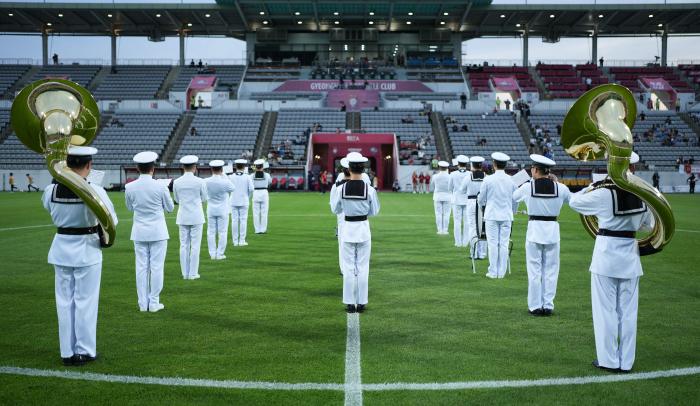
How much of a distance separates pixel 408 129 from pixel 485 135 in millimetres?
6251

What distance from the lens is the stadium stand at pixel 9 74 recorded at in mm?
56469

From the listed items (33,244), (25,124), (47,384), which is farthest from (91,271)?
(33,244)

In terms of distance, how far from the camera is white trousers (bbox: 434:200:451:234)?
18016 mm

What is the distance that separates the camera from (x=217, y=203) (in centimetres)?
1329

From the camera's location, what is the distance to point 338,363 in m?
6.21

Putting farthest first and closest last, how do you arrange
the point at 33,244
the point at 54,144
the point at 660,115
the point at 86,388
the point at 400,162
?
the point at 660,115
the point at 400,162
the point at 33,244
the point at 54,144
the point at 86,388

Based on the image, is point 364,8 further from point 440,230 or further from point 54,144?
point 54,144

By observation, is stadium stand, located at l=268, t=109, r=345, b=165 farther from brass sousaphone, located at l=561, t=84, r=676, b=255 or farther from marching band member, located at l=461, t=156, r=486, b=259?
brass sousaphone, located at l=561, t=84, r=676, b=255

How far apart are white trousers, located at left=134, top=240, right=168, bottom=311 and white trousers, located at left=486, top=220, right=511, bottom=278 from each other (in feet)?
19.6

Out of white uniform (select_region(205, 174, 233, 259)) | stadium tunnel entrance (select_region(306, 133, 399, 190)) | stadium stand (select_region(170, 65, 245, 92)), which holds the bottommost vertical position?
white uniform (select_region(205, 174, 233, 259))

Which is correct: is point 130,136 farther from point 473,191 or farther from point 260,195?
point 473,191

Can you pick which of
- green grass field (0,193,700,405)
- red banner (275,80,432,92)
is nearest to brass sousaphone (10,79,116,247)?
green grass field (0,193,700,405)

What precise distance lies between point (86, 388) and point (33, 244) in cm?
1182

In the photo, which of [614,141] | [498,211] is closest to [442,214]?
[498,211]
